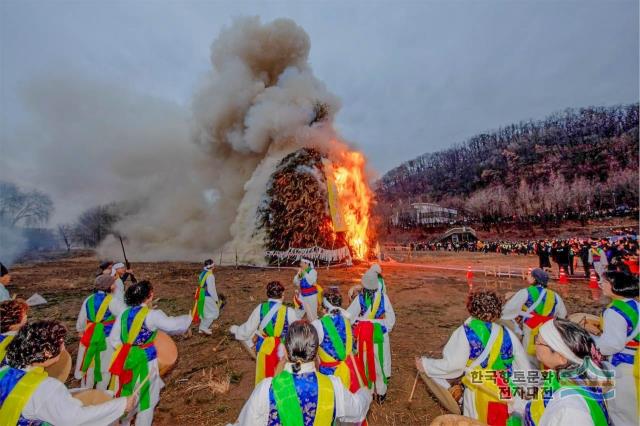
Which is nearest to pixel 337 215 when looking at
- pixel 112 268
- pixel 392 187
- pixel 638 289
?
pixel 112 268

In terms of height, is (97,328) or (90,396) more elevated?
(90,396)

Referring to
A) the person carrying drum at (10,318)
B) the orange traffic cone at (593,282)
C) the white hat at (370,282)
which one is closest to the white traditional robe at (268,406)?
the white hat at (370,282)

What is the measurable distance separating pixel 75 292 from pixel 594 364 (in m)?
19.4

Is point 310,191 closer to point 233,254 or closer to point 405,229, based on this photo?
point 233,254

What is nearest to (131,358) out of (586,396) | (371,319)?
(371,319)

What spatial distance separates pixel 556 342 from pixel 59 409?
3.59 m

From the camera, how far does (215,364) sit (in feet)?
21.6

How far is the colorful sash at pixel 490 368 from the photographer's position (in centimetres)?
282

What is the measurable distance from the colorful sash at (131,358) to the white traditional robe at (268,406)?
7.25 feet

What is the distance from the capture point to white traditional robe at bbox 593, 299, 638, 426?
9.55ft

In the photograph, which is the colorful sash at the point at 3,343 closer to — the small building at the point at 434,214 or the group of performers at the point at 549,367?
the group of performers at the point at 549,367

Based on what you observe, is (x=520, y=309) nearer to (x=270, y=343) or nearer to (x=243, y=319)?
(x=270, y=343)

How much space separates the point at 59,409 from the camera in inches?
80.1

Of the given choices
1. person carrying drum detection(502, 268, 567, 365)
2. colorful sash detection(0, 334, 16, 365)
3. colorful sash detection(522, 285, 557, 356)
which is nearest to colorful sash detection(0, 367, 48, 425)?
colorful sash detection(0, 334, 16, 365)
